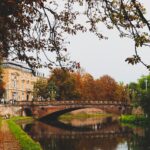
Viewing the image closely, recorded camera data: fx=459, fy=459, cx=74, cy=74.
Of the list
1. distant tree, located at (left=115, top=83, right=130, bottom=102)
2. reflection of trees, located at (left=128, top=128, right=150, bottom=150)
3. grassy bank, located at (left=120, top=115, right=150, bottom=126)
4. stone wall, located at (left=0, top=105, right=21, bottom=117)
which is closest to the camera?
reflection of trees, located at (left=128, top=128, right=150, bottom=150)

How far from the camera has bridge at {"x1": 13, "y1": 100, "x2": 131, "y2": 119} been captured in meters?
77.9

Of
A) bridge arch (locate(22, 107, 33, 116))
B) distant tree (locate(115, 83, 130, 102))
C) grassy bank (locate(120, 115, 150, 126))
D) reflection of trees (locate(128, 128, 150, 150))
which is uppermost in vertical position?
distant tree (locate(115, 83, 130, 102))

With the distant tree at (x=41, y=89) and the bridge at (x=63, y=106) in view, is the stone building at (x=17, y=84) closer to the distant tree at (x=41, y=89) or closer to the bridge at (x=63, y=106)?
the distant tree at (x=41, y=89)

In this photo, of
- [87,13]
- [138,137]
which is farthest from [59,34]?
[138,137]

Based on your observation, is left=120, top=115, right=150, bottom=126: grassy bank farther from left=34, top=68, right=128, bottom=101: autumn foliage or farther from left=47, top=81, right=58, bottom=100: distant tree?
left=47, top=81, right=58, bottom=100: distant tree

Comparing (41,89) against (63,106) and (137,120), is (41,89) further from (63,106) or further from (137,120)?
(137,120)

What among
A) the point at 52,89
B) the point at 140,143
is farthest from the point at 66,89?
the point at 140,143

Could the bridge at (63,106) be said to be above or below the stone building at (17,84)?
below

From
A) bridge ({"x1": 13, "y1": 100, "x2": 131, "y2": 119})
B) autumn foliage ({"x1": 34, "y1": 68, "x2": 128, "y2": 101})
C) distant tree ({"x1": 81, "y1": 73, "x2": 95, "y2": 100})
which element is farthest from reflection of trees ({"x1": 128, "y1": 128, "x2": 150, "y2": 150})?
distant tree ({"x1": 81, "y1": 73, "x2": 95, "y2": 100})

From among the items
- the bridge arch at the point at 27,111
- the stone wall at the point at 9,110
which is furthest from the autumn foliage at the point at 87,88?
the stone wall at the point at 9,110

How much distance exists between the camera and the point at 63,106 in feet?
257

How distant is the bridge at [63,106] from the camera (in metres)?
77.9

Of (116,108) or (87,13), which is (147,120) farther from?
(87,13)

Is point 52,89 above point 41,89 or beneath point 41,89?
beneath
